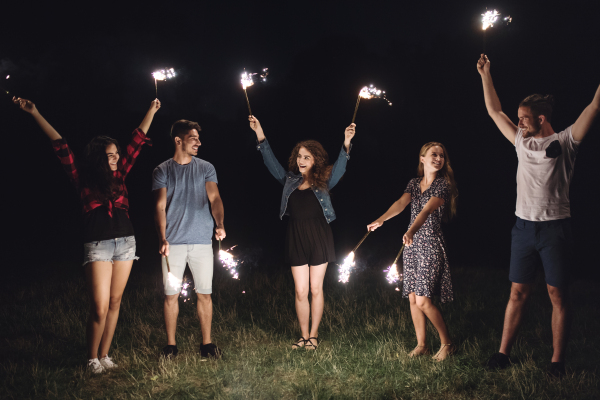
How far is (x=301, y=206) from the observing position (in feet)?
15.9

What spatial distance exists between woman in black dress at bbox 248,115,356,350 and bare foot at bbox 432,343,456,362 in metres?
1.23

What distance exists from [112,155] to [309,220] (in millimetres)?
2077

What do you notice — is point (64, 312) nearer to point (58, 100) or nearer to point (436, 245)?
point (436, 245)

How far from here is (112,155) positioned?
4355 mm

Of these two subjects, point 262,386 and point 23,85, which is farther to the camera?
point 23,85

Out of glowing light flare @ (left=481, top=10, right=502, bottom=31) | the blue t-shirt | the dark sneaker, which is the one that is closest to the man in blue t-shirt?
the blue t-shirt

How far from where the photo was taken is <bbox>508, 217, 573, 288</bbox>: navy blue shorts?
3758mm

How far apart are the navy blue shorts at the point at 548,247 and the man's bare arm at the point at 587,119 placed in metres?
0.72

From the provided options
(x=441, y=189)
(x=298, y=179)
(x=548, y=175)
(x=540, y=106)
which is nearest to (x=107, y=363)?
(x=298, y=179)

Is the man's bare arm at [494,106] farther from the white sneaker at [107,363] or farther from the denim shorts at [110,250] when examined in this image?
the white sneaker at [107,363]

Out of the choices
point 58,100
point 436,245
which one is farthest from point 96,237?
point 58,100

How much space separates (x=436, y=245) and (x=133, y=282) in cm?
673

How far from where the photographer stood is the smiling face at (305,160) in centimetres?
484

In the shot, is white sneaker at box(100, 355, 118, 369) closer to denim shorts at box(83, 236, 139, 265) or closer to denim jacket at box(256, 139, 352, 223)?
denim shorts at box(83, 236, 139, 265)
